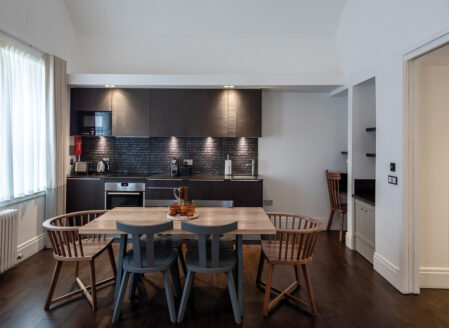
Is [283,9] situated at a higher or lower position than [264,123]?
higher

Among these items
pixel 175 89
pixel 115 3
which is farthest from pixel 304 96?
pixel 115 3

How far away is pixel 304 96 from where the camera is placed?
5.23 meters

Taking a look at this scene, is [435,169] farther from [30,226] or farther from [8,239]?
[30,226]

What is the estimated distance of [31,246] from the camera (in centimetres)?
387

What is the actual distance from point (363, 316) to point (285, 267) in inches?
43.9

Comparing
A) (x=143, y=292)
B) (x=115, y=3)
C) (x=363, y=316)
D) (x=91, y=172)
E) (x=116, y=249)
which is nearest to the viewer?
(x=363, y=316)

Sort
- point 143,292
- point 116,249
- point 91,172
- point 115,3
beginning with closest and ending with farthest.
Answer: point 143,292
point 116,249
point 115,3
point 91,172

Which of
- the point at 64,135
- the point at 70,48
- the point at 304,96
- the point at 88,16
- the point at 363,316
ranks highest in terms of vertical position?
the point at 88,16

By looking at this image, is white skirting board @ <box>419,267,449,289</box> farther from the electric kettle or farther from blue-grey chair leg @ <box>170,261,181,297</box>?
the electric kettle

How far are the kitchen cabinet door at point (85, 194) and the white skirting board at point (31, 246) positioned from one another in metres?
0.65

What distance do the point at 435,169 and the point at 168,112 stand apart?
3.69m

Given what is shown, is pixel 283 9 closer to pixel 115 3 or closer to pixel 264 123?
pixel 264 123

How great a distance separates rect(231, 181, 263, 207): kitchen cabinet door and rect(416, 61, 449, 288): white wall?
220 cm

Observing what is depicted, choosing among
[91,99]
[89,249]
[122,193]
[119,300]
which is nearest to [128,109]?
[91,99]
